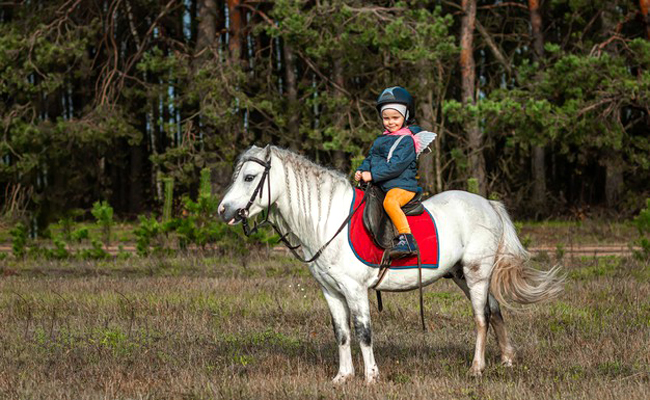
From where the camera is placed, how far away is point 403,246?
6.85m

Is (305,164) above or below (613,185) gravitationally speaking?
above

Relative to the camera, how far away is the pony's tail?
7668 millimetres

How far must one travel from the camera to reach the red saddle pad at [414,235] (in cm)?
684

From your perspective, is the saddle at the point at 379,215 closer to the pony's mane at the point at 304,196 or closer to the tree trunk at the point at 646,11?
the pony's mane at the point at 304,196

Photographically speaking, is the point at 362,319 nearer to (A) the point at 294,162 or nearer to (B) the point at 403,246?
(B) the point at 403,246

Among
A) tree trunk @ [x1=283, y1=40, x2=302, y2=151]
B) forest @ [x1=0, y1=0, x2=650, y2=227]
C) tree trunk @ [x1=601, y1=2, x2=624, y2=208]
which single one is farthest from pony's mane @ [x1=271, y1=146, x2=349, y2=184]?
tree trunk @ [x1=601, y1=2, x2=624, y2=208]

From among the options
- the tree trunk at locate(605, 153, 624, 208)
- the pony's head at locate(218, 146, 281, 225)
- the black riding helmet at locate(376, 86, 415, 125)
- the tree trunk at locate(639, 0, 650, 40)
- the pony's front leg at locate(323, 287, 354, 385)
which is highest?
the tree trunk at locate(639, 0, 650, 40)

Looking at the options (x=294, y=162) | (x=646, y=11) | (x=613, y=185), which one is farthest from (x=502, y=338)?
(x=613, y=185)

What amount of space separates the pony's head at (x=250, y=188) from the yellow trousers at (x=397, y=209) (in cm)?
93

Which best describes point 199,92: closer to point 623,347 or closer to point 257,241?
point 257,241

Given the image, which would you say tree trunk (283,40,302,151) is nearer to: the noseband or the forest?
the forest

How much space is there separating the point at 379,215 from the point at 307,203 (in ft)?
1.98

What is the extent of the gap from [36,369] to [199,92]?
17462 mm

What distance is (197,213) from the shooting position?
51.6 feet
